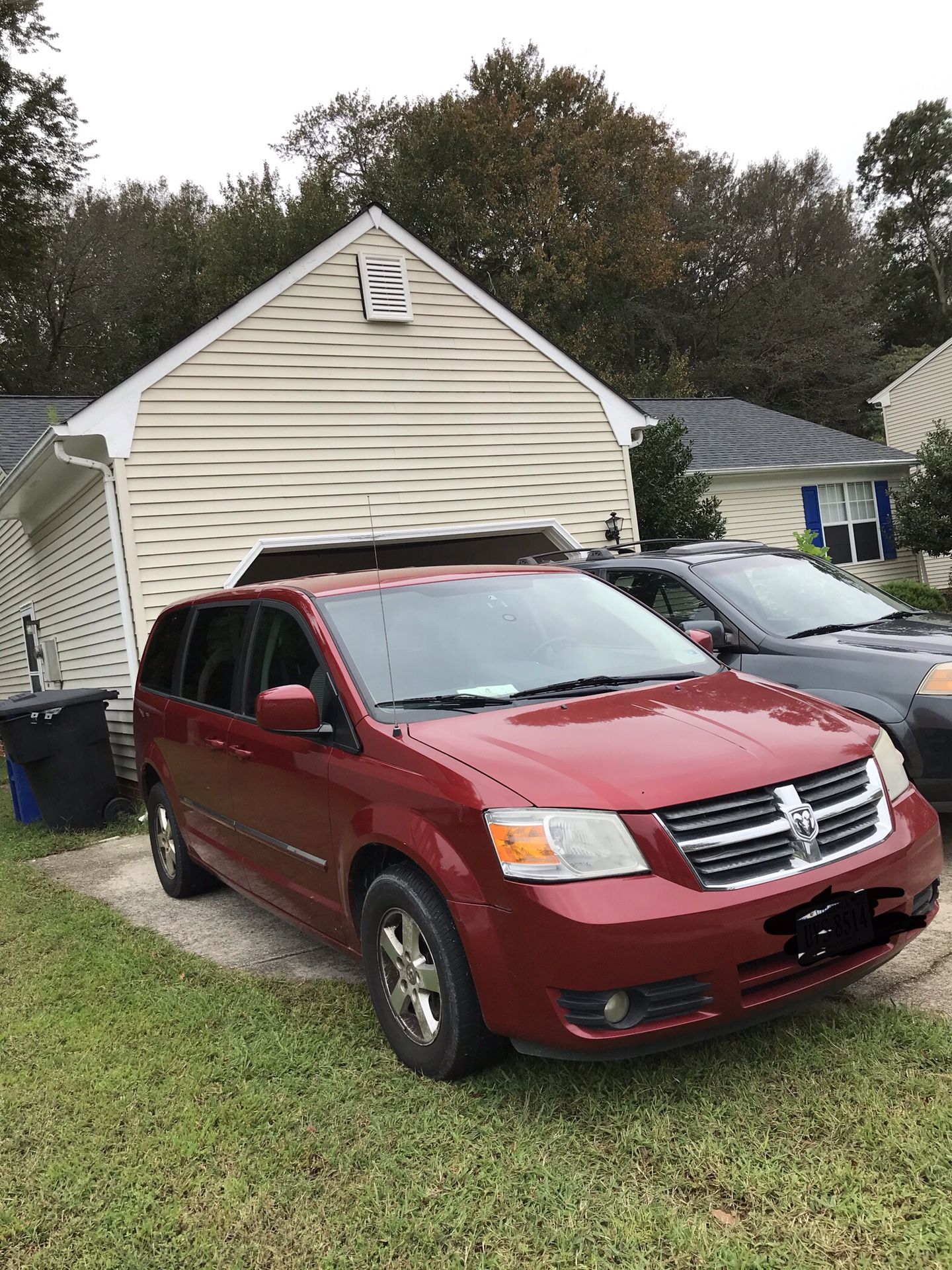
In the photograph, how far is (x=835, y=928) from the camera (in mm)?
2873

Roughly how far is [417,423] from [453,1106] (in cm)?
865

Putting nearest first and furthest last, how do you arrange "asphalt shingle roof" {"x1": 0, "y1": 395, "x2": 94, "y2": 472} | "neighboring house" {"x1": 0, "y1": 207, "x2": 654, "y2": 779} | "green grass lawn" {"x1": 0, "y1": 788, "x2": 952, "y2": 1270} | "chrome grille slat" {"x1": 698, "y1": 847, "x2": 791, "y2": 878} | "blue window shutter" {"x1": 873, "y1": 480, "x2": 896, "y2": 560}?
"green grass lawn" {"x1": 0, "y1": 788, "x2": 952, "y2": 1270}
"chrome grille slat" {"x1": 698, "y1": 847, "x2": 791, "y2": 878}
"neighboring house" {"x1": 0, "y1": 207, "x2": 654, "y2": 779}
"asphalt shingle roof" {"x1": 0, "y1": 395, "x2": 94, "y2": 472}
"blue window shutter" {"x1": 873, "y1": 480, "x2": 896, "y2": 560}

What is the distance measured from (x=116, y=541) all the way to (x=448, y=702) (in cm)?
627

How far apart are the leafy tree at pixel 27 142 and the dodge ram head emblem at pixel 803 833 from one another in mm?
21353

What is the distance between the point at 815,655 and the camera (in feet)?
18.1

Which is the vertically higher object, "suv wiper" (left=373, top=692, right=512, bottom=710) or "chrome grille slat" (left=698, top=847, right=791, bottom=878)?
"suv wiper" (left=373, top=692, right=512, bottom=710)

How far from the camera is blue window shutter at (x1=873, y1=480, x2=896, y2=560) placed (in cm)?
2009

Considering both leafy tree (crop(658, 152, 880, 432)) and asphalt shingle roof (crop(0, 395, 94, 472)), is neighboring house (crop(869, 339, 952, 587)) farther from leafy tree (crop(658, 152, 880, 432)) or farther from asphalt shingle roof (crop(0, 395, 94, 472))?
asphalt shingle roof (crop(0, 395, 94, 472))

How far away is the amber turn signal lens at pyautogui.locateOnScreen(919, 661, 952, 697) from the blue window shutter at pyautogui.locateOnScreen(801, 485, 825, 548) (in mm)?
14489

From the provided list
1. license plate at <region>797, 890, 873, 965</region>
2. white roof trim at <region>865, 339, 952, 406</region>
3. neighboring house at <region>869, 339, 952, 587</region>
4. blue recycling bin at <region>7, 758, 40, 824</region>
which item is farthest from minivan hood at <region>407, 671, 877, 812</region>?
white roof trim at <region>865, 339, 952, 406</region>

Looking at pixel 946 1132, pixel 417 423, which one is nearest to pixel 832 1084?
pixel 946 1132

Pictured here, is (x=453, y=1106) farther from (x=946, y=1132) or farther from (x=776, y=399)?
(x=776, y=399)

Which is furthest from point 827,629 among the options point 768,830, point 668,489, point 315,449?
point 668,489

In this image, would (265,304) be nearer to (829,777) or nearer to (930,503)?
(829,777)
